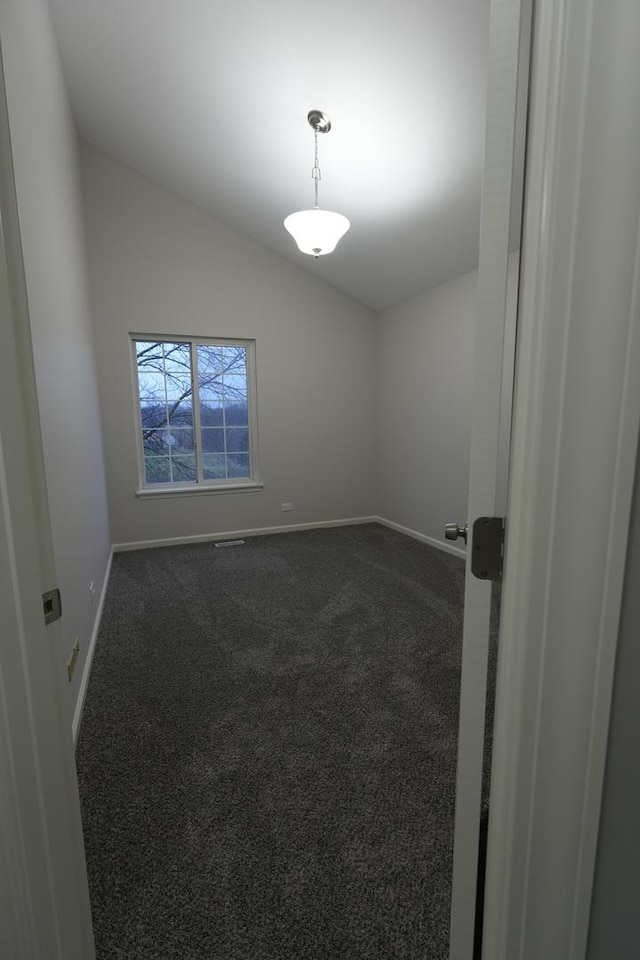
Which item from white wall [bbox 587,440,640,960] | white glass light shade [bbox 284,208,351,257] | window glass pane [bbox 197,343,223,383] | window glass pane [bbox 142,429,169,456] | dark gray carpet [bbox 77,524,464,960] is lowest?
dark gray carpet [bbox 77,524,464,960]

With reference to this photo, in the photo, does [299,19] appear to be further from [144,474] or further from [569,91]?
[144,474]

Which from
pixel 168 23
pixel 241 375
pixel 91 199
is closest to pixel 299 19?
pixel 168 23

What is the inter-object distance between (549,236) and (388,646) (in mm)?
2263

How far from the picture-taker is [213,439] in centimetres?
458

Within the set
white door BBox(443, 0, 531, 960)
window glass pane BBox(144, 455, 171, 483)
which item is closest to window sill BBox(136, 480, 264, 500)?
window glass pane BBox(144, 455, 171, 483)

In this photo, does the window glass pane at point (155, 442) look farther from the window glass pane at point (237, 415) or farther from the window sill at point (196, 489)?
the window glass pane at point (237, 415)

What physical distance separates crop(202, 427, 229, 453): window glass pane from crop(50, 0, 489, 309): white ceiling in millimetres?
2093

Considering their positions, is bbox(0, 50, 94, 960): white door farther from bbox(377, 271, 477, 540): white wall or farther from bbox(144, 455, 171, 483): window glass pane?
bbox(144, 455, 171, 483): window glass pane

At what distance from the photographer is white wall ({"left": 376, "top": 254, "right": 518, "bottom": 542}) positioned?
12.4 feet

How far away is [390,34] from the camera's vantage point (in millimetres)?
2098

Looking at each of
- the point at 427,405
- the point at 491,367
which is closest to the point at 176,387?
the point at 427,405

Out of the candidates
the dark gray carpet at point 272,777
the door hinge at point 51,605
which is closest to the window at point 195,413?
the dark gray carpet at point 272,777

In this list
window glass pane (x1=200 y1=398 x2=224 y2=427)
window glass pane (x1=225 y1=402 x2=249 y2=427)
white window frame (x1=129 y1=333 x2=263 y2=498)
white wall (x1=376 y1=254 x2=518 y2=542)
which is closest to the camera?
white wall (x1=376 y1=254 x2=518 y2=542)

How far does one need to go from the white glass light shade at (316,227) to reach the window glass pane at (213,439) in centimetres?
235
